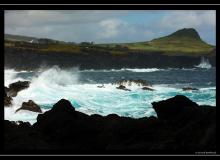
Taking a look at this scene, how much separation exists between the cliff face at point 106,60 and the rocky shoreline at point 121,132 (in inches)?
3364

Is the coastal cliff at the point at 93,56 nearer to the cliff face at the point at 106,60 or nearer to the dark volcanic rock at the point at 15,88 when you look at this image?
the cliff face at the point at 106,60

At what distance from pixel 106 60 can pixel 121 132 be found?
93.5 meters

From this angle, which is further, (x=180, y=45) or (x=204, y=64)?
(x=180, y=45)

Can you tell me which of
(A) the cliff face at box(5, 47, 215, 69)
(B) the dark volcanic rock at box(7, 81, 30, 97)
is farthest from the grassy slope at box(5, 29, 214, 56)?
(B) the dark volcanic rock at box(7, 81, 30, 97)

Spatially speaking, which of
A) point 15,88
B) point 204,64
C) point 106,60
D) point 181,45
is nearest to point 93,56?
point 106,60

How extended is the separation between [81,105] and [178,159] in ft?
66.6

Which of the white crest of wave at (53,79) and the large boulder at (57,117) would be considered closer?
the large boulder at (57,117)

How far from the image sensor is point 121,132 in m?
8.45

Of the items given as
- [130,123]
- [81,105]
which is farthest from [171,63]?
[130,123]

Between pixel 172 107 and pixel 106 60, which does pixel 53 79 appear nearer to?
pixel 172 107

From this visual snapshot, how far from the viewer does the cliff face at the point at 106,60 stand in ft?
314

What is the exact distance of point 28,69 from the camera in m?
89.9

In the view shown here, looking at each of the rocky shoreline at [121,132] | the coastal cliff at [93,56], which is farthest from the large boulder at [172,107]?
the coastal cliff at [93,56]

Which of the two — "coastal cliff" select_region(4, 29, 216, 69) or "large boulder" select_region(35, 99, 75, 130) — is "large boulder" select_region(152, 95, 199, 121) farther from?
"coastal cliff" select_region(4, 29, 216, 69)
